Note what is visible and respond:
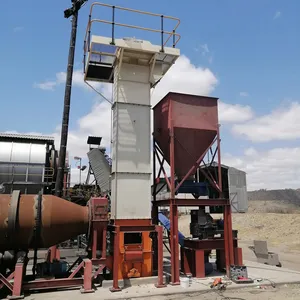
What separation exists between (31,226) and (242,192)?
1439 centimetres

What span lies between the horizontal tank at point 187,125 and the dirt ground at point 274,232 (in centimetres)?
1021

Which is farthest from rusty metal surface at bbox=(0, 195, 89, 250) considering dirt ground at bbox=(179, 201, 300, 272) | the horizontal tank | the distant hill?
the distant hill

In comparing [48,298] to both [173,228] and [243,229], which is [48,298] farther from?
[243,229]

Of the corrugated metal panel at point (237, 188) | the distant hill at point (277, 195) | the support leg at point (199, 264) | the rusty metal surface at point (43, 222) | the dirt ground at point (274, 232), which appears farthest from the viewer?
the distant hill at point (277, 195)

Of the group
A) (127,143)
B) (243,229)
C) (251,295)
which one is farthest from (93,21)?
(243,229)

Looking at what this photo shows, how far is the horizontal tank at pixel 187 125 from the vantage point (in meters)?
12.3

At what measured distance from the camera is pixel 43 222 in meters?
9.77

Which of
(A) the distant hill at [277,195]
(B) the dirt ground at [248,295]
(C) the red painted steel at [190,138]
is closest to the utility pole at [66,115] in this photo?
(C) the red painted steel at [190,138]

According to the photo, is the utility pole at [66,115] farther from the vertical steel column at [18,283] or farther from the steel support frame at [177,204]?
the vertical steel column at [18,283]

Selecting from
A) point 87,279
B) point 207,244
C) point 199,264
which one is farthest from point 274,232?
point 87,279

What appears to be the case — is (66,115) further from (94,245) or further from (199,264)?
(199,264)

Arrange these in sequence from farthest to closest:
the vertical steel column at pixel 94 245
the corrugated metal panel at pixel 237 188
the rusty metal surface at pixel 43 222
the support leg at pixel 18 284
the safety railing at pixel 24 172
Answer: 1. the safety railing at pixel 24 172
2. the corrugated metal panel at pixel 237 188
3. the vertical steel column at pixel 94 245
4. the rusty metal surface at pixel 43 222
5. the support leg at pixel 18 284

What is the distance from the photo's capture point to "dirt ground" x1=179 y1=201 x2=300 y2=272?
22917 mm

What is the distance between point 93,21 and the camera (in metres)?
11.8
